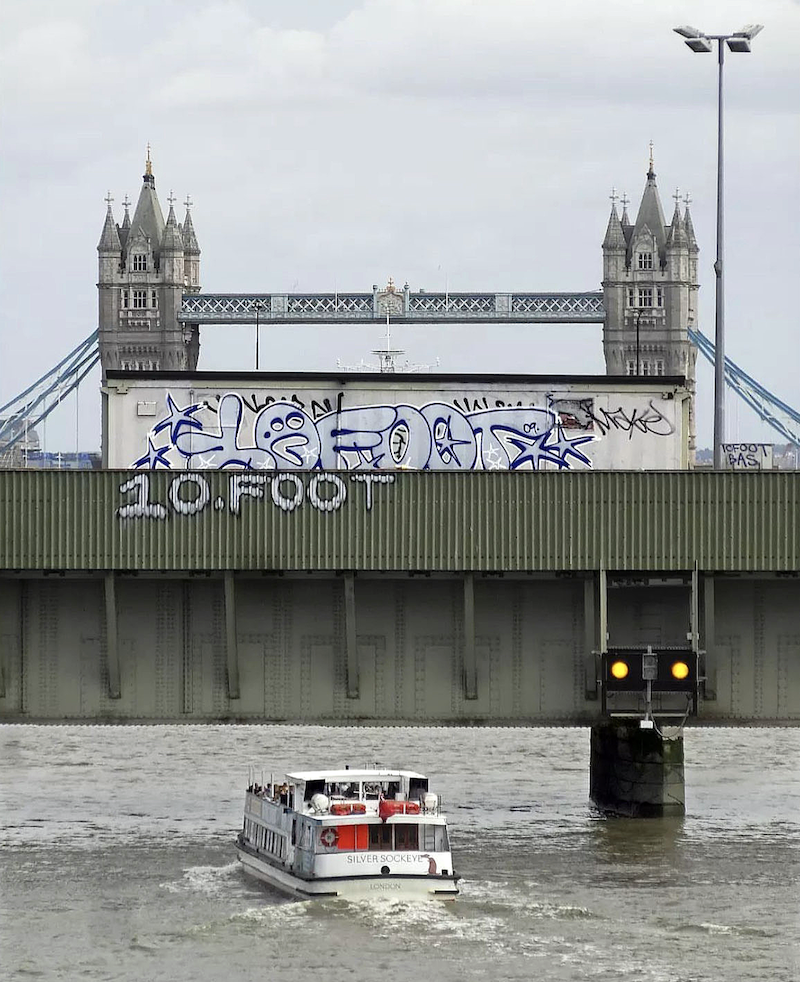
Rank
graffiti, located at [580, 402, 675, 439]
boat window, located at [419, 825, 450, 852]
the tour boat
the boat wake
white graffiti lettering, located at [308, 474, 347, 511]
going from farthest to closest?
graffiti, located at [580, 402, 675, 439] → the boat wake → boat window, located at [419, 825, 450, 852] → the tour boat → white graffiti lettering, located at [308, 474, 347, 511]

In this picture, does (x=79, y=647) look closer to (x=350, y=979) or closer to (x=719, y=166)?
(x=350, y=979)

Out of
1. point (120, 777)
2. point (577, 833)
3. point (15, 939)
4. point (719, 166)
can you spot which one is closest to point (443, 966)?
point (15, 939)

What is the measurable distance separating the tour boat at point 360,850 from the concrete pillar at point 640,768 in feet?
23.5

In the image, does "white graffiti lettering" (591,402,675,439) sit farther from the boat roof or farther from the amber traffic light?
the amber traffic light

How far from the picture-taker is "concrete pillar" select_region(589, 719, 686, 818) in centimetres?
5572

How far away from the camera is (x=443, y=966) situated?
139 ft

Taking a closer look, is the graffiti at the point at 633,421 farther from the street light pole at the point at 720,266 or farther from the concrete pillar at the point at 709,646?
the concrete pillar at the point at 709,646

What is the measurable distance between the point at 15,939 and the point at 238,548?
846 centimetres

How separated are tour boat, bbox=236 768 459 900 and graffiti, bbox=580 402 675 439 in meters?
9.40

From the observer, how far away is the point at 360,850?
4838 cm

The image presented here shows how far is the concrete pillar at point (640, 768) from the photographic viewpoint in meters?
55.7

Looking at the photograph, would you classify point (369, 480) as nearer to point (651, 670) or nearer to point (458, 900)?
point (651, 670)

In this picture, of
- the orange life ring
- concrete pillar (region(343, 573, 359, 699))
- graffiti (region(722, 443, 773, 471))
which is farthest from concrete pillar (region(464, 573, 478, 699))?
graffiti (region(722, 443, 773, 471))

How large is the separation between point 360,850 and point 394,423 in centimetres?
964
